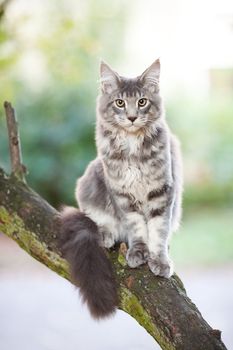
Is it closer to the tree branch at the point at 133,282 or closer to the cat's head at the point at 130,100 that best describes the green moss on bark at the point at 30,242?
the tree branch at the point at 133,282

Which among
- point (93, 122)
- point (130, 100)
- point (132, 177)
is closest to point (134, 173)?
point (132, 177)

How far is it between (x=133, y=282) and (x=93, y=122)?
176 inches

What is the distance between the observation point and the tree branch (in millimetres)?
1830

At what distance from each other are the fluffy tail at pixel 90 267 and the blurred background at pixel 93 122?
6.68 feet

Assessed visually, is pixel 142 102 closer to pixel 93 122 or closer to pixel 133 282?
pixel 133 282

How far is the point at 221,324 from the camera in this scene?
4.30m

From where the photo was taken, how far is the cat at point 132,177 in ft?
7.02

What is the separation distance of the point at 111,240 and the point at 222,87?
606 centimetres

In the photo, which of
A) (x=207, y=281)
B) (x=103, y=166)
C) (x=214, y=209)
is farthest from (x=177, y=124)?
(x=103, y=166)

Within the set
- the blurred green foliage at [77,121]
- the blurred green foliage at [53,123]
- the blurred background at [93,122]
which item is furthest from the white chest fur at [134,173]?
the blurred green foliage at [53,123]

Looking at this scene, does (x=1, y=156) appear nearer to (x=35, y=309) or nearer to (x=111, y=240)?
(x=35, y=309)

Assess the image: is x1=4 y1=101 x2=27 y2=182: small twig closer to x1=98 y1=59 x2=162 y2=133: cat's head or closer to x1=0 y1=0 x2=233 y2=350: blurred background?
x1=98 y1=59 x2=162 y2=133: cat's head

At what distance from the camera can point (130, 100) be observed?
214 centimetres

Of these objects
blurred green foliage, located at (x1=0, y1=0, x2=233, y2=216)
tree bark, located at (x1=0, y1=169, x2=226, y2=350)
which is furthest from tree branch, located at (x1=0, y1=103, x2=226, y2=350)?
blurred green foliage, located at (x1=0, y1=0, x2=233, y2=216)
